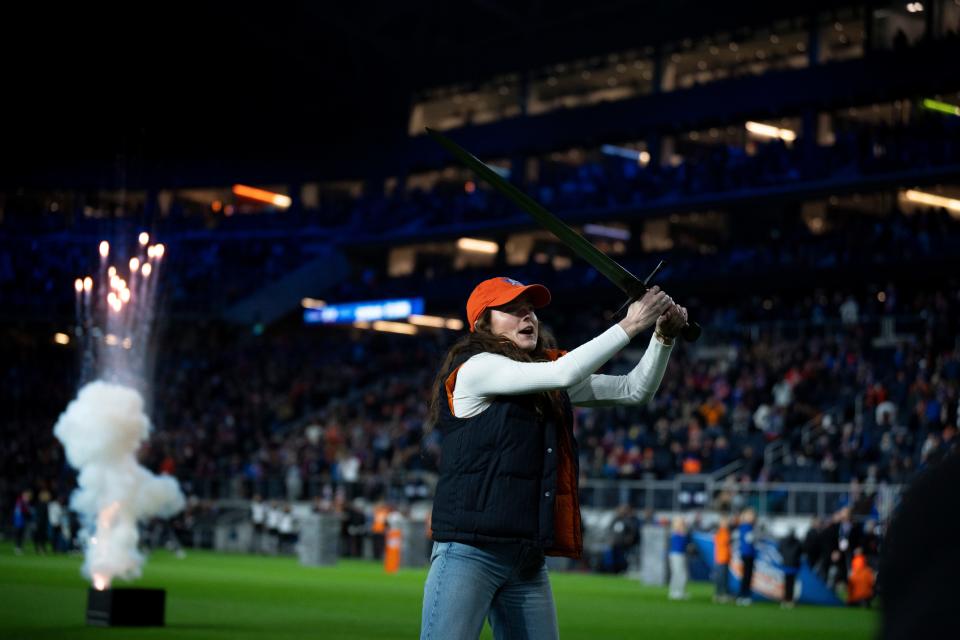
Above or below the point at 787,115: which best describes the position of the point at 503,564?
below

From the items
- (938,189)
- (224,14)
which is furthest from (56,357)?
(938,189)

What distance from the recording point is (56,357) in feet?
197

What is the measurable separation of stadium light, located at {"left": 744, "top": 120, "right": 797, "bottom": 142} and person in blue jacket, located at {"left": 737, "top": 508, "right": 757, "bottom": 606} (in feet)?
87.8

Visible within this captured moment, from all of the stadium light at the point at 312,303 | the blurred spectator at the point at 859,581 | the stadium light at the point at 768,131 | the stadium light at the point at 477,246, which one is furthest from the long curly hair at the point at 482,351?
the stadium light at the point at 312,303

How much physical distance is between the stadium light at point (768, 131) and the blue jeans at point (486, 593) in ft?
150

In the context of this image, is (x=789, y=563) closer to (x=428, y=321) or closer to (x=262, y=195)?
(x=428, y=321)

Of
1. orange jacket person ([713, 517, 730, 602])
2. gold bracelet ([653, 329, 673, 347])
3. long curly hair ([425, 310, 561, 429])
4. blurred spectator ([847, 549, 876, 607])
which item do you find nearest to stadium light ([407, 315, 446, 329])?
orange jacket person ([713, 517, 730, 602])

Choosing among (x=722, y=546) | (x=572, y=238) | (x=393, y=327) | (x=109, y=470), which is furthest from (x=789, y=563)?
(x=393, y=327)

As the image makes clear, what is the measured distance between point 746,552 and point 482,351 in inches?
798

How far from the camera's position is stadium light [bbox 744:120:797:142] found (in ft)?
161

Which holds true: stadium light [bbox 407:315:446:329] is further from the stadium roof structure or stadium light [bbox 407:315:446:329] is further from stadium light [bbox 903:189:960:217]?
stadium light [bbox 903:189:960:217]

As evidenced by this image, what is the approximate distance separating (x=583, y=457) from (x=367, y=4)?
2779 cm

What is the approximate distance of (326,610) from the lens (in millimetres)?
19625

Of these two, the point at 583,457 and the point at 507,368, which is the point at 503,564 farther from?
the point at 583,457
